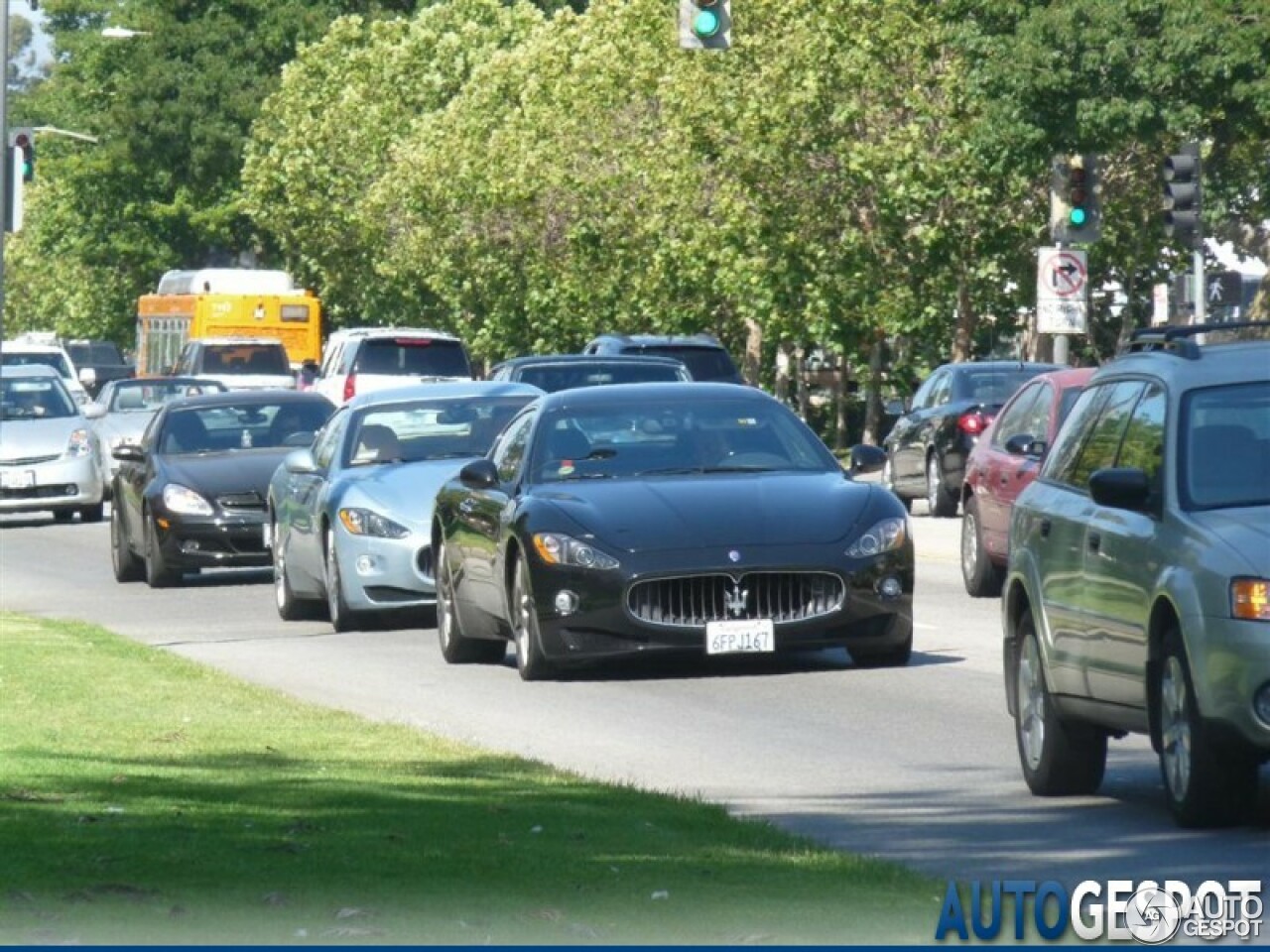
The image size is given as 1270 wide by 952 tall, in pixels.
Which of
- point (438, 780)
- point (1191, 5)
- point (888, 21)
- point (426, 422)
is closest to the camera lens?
point (438, 780)

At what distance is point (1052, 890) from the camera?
8.70 meters

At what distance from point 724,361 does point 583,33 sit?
26.6m

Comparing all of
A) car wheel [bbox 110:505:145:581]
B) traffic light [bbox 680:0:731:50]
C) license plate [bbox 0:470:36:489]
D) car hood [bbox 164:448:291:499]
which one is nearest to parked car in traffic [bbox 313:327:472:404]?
license plate [bbox 0:470:36:489]

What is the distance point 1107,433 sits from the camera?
1166 cm

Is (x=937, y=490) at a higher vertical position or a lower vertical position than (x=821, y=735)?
lower

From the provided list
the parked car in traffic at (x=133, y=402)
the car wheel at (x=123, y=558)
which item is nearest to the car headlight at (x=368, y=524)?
the car wheel at (x=123, y=558)

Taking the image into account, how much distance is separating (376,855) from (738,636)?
6.60 meters

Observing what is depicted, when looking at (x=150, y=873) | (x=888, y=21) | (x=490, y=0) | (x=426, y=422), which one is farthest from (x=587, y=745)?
(x=490, y=0)

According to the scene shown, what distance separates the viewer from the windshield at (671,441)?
671 inches

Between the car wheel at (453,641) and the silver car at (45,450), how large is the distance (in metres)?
18.4

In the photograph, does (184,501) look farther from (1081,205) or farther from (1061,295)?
(1061,295)

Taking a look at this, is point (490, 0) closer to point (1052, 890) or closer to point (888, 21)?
point (888, 21)

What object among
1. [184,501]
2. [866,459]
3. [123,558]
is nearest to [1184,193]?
[184,501]

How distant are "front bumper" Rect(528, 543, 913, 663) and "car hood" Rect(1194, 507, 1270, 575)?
18.3 feet
